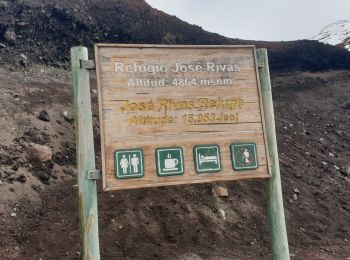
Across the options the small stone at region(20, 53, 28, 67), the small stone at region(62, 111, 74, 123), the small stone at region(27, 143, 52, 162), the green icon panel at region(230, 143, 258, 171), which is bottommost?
the green icon panel at region(230, 143, 258, 171)

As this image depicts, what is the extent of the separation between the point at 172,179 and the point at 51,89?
6644 mm

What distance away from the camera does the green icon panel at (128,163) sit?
3.75 m

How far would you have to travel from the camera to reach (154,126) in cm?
396

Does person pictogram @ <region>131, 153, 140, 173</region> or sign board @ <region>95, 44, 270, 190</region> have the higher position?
sign board @ <region>95, 44, 270, 190</region>

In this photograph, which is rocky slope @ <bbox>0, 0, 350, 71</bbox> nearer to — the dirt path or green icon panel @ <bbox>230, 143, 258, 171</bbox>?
the dirt path

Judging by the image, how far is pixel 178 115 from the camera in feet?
13.3

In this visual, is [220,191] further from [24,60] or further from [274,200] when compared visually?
[24,60]

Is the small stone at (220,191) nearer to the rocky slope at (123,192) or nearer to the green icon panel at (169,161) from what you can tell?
the rocky slope at (123,192)

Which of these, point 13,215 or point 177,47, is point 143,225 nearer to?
point 13,215

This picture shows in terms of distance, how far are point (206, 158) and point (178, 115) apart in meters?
0.47

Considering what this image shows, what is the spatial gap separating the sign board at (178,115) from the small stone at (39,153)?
4.41m

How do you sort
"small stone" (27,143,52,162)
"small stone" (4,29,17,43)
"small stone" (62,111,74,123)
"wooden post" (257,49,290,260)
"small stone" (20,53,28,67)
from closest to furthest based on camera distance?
1. "wooden post" (257,49,290,260)
2. "small stone" (27,143,52,162)
3. "small stone" (62,111,74,123)
4. "small stone" (20,53,28,67)
5. "small stone" (4,29,17,43)

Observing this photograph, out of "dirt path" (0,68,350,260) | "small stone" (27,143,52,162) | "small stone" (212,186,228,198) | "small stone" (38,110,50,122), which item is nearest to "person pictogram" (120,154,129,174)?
"dirt path" (0,68,350,260)

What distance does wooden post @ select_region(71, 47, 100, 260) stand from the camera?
380 cm
